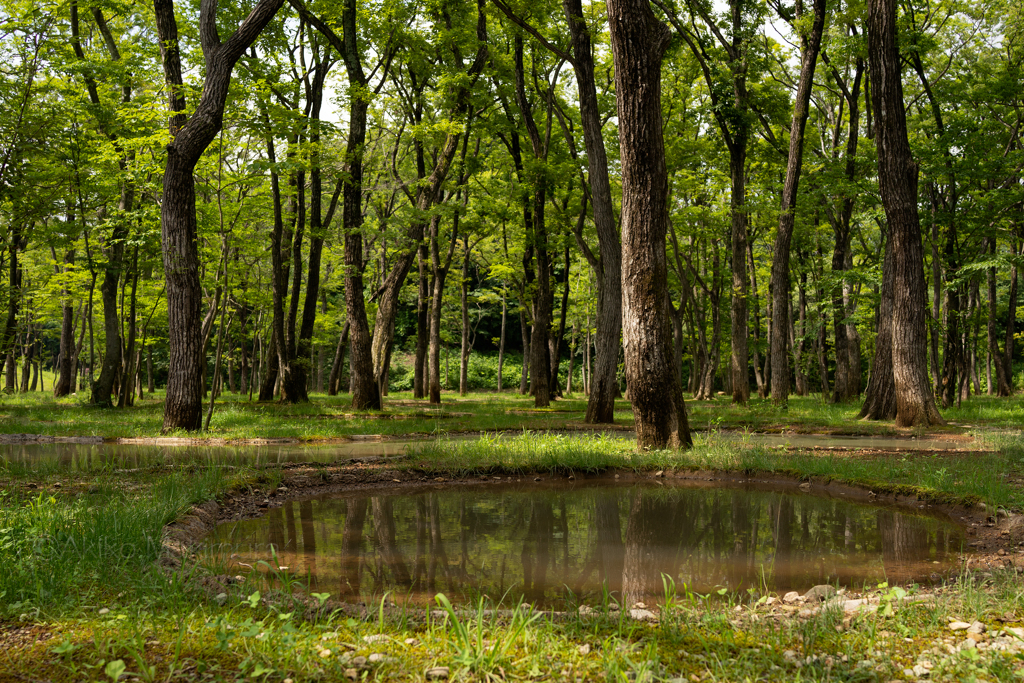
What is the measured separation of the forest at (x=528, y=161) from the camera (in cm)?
1180

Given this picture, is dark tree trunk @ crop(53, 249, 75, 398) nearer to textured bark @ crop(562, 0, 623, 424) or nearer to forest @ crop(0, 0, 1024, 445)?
forest @ crop(0, 0, 1024, 445)

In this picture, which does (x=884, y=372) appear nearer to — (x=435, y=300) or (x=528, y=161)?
(x=528, y=161)

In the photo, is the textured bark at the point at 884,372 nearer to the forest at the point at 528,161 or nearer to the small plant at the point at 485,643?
the forest at the point at 528,161

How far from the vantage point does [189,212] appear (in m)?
12.0

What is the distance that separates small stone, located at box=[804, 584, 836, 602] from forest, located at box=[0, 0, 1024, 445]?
5.24 metres

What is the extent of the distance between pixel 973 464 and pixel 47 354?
208ft

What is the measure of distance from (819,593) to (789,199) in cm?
1636

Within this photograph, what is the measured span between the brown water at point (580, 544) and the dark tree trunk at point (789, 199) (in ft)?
41.3

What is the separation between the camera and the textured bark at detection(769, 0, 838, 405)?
56.1 feet

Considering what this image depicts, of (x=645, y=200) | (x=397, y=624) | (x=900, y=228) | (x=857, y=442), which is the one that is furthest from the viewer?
(x=900, y=228)

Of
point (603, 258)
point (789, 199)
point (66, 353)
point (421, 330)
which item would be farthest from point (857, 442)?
point (66, 353)

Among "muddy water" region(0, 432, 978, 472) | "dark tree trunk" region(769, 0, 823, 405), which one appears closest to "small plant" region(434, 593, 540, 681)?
"muddy water" region(0, 432, 978, 472)

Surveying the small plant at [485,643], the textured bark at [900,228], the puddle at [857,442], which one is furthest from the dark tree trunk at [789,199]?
the small plant at [485,643]

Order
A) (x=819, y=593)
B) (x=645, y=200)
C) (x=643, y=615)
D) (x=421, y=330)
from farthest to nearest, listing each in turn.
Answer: (x=421, y=330)
(x=645, y=200)
(x=819, y=593)
(x=643, y=615)
